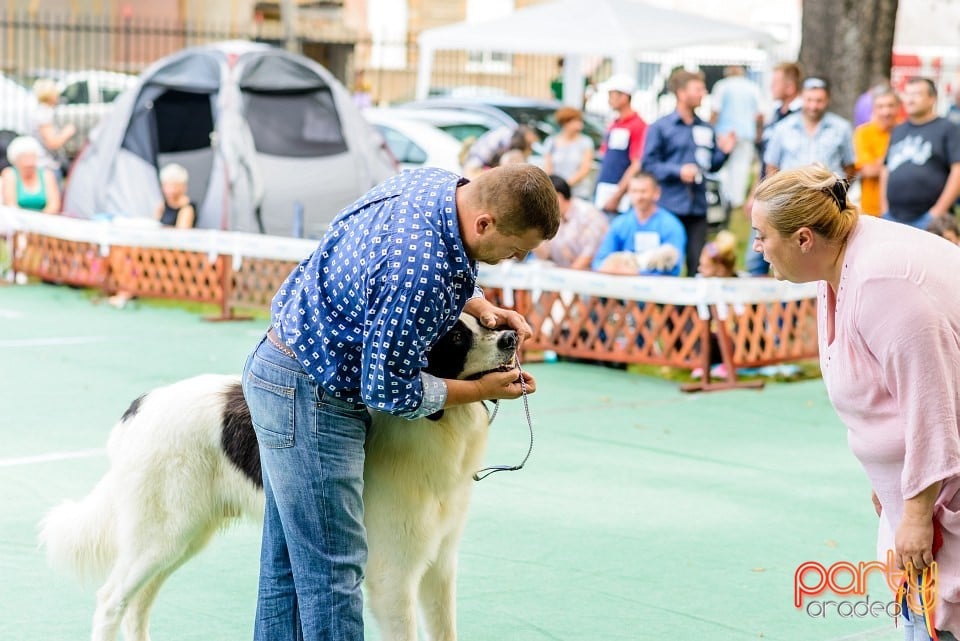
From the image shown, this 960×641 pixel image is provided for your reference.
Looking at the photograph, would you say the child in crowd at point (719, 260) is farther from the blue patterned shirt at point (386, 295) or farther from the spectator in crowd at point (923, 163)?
the blue patterned shirt at point (386, 295)

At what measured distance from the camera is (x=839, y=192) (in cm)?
293

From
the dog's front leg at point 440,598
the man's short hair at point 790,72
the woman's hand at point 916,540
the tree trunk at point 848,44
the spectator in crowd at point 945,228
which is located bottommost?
the dog's front leg at point 440,598

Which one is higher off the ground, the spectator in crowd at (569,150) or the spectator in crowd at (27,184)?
the spectator in crowd at (569,150)

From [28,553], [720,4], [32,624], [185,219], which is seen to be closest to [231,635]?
[32,624]

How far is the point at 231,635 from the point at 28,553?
3.95ft

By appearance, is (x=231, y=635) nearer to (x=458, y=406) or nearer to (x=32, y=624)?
(x=32, y=624)

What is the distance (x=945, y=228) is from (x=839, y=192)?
5.80 meters

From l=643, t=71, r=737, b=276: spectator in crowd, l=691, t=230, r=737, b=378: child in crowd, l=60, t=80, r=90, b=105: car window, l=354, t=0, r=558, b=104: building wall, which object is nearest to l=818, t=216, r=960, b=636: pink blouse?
l=691, t=230, r=737, b=378: child in crowd

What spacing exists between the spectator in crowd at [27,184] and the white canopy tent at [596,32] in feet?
21.4

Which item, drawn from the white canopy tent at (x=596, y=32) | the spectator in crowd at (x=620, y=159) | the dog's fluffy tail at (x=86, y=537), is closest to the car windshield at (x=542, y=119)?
the white canopy tent at (x=596, y=32)

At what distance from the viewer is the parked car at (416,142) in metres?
14.9

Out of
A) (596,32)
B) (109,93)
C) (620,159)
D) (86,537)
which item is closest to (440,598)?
(86,537)

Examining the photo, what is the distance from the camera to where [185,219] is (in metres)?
12.0

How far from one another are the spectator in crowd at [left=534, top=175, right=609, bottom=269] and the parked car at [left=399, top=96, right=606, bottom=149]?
6247 mm
